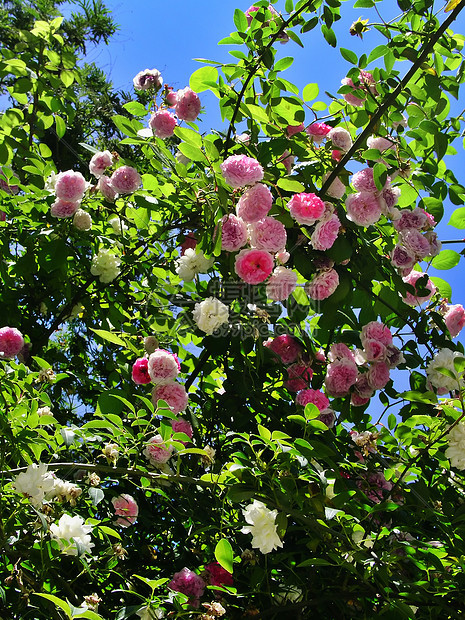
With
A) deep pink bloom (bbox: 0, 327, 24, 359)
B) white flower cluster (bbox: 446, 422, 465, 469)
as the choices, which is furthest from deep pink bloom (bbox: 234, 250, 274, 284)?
deep pink bloom (bbox: 0, 327, 24, 359)

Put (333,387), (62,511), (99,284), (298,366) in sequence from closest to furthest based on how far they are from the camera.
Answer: (62,511), (333,387), (298,366), (99,284)

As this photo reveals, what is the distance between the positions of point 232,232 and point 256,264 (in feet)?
0.35

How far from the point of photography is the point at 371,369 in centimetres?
179

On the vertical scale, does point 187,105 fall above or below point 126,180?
above

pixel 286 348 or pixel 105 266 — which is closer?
pixel 286 348

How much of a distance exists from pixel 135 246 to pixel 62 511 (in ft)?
3.86

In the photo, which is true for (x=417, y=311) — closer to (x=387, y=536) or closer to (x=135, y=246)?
(x=387, y=536)

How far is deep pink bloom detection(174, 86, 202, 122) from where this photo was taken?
193 cm

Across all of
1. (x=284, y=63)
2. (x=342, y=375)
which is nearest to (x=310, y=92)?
(x=284, y=63)

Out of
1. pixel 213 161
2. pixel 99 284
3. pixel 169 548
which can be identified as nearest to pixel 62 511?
pixel 169 548

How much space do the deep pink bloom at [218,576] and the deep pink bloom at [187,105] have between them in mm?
1394

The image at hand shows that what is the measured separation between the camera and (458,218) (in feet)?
5.68

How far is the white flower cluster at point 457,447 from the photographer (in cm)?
133

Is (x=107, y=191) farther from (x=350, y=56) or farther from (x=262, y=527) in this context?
(x=262, y=527)
